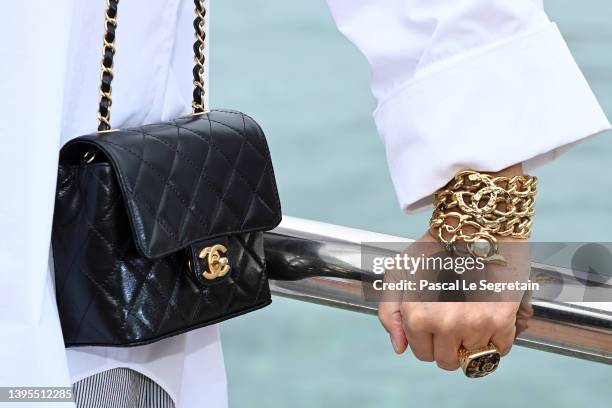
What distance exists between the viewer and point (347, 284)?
0.91 meters

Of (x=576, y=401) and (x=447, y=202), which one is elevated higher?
(x=447, y=202)

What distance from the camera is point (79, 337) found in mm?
812

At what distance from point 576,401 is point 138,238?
199 centimetres

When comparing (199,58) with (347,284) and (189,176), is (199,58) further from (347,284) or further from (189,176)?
(347,284)

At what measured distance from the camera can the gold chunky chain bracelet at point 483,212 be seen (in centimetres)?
82

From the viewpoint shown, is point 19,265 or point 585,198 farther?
point 585,198

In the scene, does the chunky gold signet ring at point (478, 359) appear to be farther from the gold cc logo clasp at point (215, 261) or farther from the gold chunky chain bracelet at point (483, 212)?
the gold cc logo clasp at point (215, 261)

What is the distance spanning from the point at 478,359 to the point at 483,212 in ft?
0.35

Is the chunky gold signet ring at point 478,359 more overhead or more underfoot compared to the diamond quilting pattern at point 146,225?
more underfoot

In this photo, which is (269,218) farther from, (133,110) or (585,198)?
(585,198)

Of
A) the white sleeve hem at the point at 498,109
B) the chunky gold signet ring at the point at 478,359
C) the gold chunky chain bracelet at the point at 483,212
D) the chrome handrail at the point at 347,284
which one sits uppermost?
the white sleeve hem at the point at 498,109

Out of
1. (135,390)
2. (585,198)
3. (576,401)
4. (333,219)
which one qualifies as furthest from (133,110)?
(585,198)

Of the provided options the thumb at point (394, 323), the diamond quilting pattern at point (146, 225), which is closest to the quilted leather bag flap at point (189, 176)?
the diamond quilting pattern at point (146, 225)

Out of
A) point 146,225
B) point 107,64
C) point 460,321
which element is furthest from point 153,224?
point 460,321
